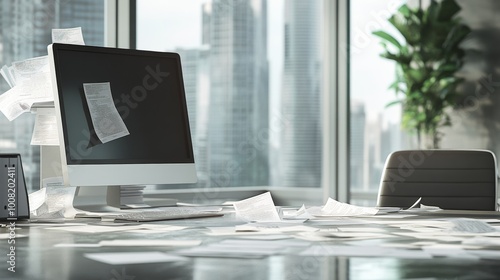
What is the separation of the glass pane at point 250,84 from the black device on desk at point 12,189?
2461 millimetres

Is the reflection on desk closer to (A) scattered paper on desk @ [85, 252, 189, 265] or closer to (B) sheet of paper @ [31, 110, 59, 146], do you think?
(A) scattered paper on desk @ [85, 252, 189, 265]

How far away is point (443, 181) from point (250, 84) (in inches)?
83.9

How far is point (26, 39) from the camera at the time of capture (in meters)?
3.63

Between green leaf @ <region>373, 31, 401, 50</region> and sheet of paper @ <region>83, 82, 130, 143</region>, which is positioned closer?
sheet of paper @ <region>83, 82, 130, 143</region>

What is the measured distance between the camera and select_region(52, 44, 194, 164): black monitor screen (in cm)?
205

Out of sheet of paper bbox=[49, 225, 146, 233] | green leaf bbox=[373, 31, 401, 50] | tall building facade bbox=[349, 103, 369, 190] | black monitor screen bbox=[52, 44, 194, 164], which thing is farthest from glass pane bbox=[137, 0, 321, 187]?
sheet of paper bbox=[49, 225, 146, 233]

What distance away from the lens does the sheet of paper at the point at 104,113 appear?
6.87ft

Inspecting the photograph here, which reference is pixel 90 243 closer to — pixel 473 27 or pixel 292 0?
pixel 292 0

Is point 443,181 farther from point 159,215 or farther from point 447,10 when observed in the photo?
point 447,10

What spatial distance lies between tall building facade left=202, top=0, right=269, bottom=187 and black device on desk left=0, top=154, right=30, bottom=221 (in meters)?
2.69

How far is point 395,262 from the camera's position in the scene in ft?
3.75

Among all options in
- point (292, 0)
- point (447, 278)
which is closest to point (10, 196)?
point (447, 278)

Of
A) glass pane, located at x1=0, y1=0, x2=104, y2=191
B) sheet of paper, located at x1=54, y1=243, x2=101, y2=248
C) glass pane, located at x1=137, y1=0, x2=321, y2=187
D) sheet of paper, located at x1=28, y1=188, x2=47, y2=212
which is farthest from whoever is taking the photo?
glass pane, located at x1=137, y1=0, x2=321, y2=187

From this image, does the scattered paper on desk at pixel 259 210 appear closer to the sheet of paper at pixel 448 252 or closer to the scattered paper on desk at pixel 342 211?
the scattered paper on desk at pixel 342 211
